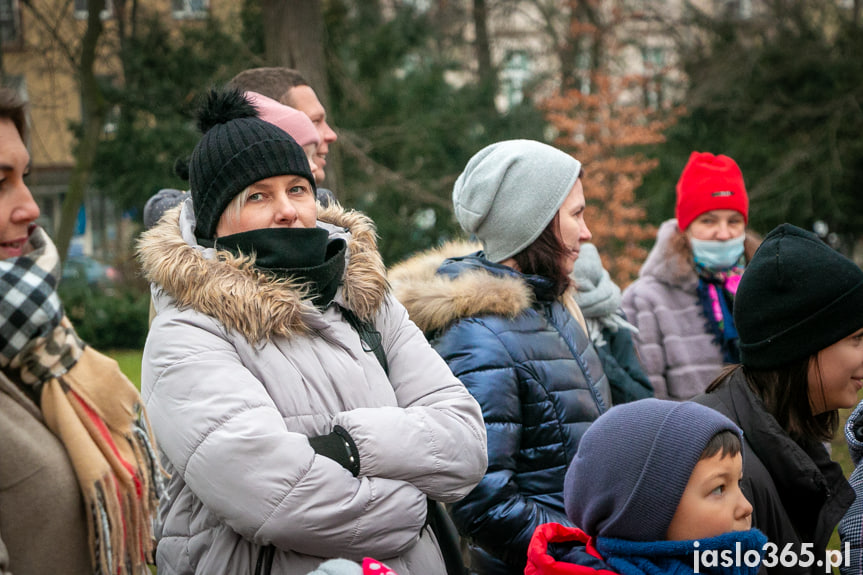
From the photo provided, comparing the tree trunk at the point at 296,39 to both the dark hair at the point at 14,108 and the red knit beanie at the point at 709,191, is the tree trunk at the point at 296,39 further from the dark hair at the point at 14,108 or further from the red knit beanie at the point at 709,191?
the dark hair at the point at 14,108

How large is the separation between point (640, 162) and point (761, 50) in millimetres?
2944

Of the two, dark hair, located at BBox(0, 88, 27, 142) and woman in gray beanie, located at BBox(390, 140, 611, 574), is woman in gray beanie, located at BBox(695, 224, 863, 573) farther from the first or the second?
dark hair, located at BBox(0, 88, 27, 142)

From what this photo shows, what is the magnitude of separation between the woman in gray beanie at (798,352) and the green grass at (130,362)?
30.3 ft

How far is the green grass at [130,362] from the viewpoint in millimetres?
11695

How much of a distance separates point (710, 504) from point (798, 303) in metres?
0.78

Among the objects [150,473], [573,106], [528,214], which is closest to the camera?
[150,473]

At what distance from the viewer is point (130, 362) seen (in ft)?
44.2

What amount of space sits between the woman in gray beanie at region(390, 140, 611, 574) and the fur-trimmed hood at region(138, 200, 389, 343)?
51 cm

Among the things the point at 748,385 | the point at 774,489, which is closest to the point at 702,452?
the point at 774,489

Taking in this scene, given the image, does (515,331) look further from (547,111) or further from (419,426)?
(547,111)

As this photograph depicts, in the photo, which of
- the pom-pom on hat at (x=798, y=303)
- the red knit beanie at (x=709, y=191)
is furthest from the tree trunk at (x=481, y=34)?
the pom-pom on hat at (x=798, y=303)

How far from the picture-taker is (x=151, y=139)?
1202 cm

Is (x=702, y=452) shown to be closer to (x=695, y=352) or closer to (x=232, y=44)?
(x=695, y=352)

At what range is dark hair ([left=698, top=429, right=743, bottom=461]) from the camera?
2.29 m
